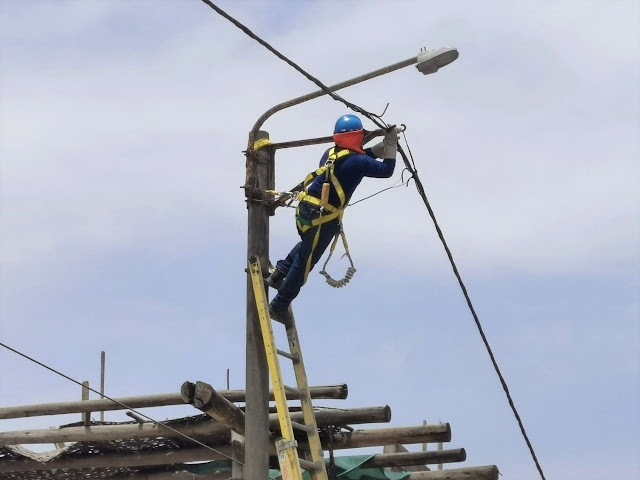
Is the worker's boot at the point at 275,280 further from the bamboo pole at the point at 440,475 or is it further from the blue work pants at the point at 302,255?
the bamboo pole at the point at 440,475

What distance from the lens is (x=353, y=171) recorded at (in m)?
10.6

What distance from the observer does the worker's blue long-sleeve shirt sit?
34.6ft

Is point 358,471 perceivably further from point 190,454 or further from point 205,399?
point 205,399

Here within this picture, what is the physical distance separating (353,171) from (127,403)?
3.55m

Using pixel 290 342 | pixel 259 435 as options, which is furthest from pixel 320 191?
pixel 259 435

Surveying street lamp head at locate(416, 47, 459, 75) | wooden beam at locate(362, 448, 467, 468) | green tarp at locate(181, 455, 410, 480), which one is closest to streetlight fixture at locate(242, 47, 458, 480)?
street lamp head at locate(416, 47, 459, 75)

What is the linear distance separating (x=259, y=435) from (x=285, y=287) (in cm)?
131

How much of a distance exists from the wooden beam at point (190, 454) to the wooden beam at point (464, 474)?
32cm

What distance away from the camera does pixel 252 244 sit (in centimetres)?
1095

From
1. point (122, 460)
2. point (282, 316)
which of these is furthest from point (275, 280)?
point (122, 460)

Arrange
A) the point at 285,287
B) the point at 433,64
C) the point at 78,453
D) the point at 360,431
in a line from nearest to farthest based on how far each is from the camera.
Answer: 1. the point at 433,64
2. the point at 285,287
3. the point at 360,431
4. the point at 78,453

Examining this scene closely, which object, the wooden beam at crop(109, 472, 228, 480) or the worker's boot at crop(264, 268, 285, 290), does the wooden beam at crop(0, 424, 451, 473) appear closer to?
the wooden beam at crop(109, 472, 228, 480)

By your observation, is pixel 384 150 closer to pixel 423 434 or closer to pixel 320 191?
pixel 320 191

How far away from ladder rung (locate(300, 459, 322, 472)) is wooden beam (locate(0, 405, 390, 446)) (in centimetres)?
102
